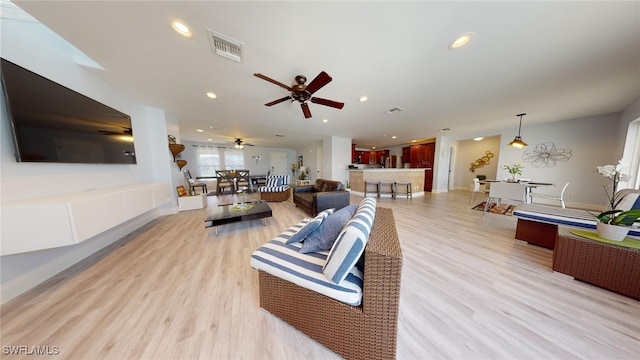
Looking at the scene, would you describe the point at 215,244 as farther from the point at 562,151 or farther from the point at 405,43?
the point at 562,151

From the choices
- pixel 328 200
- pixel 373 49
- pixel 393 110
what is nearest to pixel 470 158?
pixel 393 110

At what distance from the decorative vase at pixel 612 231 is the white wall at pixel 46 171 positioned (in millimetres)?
5197

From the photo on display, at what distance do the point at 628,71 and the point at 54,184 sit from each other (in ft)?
23.6

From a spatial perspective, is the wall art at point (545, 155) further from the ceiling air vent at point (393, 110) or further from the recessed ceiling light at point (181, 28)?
the recessed ceiling light at point (181, 28)

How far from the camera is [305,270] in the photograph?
117 centimetres

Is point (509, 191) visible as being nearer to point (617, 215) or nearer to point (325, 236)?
point (617, 215)

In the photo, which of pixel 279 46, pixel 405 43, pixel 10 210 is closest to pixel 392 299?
pixel 405 43

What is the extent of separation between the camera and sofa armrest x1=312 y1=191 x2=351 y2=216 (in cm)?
356

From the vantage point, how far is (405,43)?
67.6 inches

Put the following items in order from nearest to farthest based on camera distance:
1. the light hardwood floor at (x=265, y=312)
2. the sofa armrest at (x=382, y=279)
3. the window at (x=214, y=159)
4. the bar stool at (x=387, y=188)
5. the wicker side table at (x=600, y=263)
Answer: the sofa armrest at (x=382, y=279) < the light hardwood floor at (x=265, y=312) < the wicker side table at (x=600, y=263) < the bar stool at (x=387, y=188) < the window at (x=214, y=159)

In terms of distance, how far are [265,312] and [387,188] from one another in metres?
5.55

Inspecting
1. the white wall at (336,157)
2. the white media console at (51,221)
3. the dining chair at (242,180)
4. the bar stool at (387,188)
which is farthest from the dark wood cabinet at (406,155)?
the white media console at (51,221)

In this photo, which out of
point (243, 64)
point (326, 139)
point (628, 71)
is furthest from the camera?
point (326, 139)

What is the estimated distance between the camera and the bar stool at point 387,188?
18.9 feet
